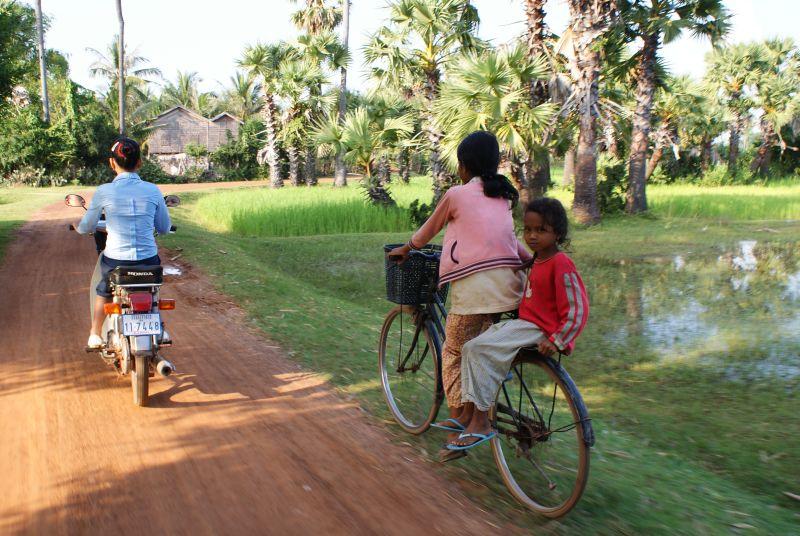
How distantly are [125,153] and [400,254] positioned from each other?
2413 mm

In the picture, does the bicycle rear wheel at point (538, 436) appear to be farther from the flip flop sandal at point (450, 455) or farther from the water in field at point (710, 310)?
the water in field at point (710, 310)

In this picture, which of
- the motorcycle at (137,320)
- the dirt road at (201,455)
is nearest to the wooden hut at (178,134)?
the dirt road at (201,455)

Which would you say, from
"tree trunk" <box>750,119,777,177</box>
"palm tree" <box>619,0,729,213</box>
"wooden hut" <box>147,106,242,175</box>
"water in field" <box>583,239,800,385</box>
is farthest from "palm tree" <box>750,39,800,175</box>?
"wooden hut" <box>147,106,242,175</box>

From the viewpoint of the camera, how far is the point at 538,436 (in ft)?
12.5

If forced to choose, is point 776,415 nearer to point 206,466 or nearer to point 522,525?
point 522,525

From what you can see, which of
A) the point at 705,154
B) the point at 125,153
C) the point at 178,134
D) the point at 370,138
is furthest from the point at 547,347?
the point at 178,134

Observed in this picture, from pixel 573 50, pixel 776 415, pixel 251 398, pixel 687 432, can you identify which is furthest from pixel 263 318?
pixel 573 50

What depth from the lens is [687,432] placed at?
548cm

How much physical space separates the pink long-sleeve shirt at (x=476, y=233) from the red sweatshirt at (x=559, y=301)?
11.3 inches

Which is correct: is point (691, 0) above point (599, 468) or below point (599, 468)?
above

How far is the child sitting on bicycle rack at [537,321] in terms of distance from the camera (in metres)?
3.52

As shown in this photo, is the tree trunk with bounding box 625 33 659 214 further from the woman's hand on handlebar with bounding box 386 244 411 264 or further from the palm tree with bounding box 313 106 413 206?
the woman's hand on handlebar with bounding box 386 244 411 264

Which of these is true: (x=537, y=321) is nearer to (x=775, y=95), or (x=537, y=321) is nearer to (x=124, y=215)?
(x=124, y=215)

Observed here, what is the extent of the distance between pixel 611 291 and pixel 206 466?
808cm
